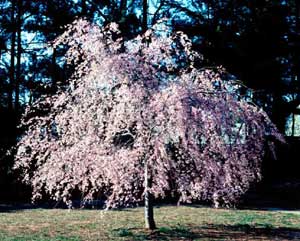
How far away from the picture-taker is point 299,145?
71.9 ft

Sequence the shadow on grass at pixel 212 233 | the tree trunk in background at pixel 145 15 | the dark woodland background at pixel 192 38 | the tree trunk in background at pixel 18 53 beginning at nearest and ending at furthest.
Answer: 1. the shadow on grass at pixel 212 233
2. the dark woodland background at pixel 192 38
3. the tree trunk in background at pixel 145 15
4. the tree trunk in background at pixel 18 53

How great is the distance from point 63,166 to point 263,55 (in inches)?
446

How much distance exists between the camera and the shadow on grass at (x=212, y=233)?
8539 mm

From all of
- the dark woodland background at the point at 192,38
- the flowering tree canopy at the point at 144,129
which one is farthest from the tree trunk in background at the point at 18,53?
the flowering tree canopy at the point at 144,129

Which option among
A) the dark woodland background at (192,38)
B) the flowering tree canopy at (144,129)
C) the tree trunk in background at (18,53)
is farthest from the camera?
the tree trunk in background at (18,53)

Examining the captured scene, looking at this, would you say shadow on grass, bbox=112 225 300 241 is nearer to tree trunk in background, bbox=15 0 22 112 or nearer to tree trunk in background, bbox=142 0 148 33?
tree trunk in background, bbox=142 0 148 33

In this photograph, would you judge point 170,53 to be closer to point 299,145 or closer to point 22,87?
point 22,87

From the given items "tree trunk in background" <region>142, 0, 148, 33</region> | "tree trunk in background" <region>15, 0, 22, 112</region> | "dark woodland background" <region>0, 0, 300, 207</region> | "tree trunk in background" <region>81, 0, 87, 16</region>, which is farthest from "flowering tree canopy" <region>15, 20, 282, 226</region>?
"tree trunk in background" <region>15, 0, 22, 112</region>

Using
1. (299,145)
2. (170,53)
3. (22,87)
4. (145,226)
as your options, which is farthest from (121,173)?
(299,145)

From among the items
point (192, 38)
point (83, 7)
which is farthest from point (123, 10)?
point (192, 38)

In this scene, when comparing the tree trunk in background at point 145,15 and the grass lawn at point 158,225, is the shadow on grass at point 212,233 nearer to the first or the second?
the grass lawn at point 158,225

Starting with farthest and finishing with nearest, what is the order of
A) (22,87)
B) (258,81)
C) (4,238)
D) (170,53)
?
(22,87) < (258,81) < (170,53) < (4,238)

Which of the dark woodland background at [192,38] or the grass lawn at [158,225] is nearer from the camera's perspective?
the grass lawn at [158,225]

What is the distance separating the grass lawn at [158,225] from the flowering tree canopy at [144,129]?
0.67 meters
